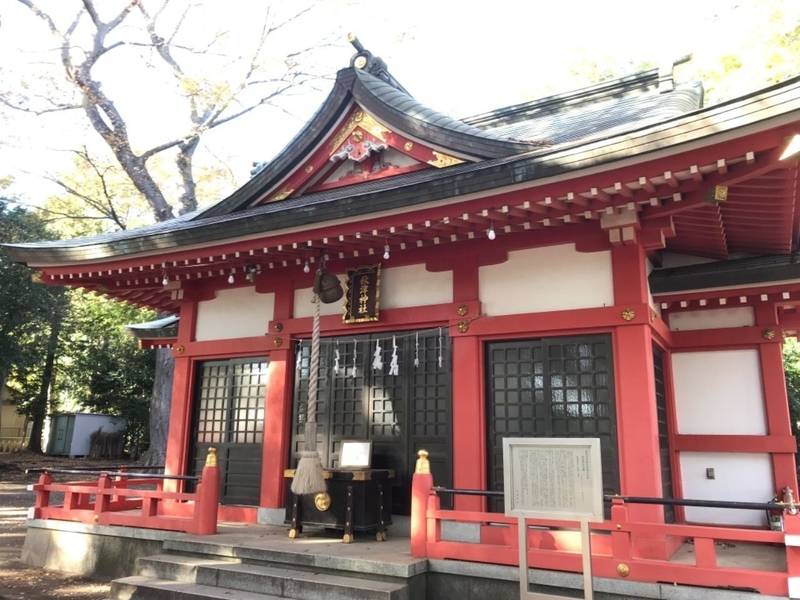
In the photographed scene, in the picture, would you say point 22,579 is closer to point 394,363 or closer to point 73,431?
point 394,363

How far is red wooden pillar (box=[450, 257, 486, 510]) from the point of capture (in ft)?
20.8

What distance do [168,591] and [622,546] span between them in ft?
13.9

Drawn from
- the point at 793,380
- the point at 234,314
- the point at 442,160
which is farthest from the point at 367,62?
the point at 793,380

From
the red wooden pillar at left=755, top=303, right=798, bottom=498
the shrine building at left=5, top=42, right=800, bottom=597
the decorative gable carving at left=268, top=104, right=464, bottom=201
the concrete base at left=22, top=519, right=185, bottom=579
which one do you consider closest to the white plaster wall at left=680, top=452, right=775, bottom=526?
the shrine building at left=5, top=42, right=800, bottom=597

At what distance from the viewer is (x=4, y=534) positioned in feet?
31.8

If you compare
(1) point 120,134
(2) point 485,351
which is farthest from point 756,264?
(1) point 120,134

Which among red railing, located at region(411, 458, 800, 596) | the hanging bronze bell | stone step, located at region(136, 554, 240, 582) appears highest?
the hanging bronze bell

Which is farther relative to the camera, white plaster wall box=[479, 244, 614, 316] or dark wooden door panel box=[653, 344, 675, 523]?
dark wooden door panel box=[653, 344, 675, 523]

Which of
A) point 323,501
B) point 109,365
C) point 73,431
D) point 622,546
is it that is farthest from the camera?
point 109,365

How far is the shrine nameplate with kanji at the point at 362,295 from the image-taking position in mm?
7289

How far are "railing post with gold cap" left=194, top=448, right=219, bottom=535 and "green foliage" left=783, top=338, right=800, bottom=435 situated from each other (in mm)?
13890

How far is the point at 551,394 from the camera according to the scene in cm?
A: 632

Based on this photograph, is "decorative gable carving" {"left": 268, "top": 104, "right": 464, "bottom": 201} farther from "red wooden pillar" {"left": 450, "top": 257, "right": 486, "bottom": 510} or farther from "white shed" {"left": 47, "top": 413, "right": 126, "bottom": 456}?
"white shed" {"left": 47, "top": 413, "right": 126, "bottom": 456}

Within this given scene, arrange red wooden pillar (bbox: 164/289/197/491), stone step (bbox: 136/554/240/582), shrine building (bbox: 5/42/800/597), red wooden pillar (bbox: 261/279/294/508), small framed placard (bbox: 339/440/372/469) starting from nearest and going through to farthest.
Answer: shrine building (bbox: 5/42/800/597)
stone step (bbox: 136/554/240/582)
small framed placard (bbox: 339/440/372/469)
red wooden pillar (bbox: 261/279/294/508)
red wooden pillar (bbox: 164/289/197/491)
